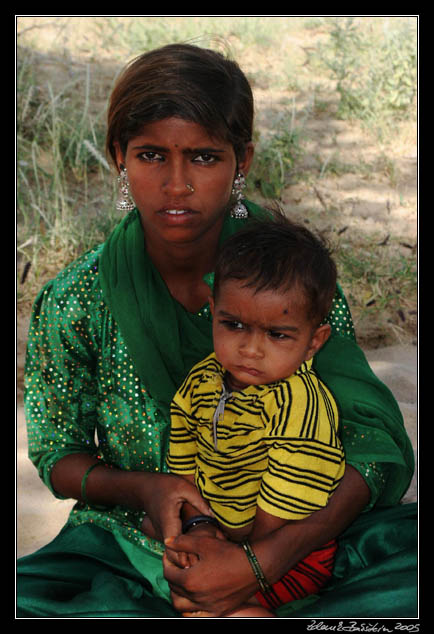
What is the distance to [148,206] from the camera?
1.84 m

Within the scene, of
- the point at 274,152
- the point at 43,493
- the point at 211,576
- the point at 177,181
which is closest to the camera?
the point at 211,576

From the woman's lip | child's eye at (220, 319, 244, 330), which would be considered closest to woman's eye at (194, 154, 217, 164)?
the woman's lip

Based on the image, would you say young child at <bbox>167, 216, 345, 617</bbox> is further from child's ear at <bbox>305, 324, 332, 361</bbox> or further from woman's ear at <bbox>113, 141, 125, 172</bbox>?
woman's ear at <bbox>113, 141, 125, 172</bbox>

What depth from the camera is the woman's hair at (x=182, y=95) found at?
1.78m

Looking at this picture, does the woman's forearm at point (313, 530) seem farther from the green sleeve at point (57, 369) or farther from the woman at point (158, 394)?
the green sleeve at point (57, 369)

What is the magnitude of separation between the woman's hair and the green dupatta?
1.03 ft

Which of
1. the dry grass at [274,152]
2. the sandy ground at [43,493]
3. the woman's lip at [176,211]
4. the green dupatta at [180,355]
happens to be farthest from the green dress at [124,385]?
the dry grass at [274,152]

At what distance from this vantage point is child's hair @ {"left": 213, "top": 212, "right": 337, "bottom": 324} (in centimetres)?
166

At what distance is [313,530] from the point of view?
1.76 meters

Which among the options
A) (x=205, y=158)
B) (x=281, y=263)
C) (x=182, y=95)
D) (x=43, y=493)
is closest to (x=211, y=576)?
(x=281, y=263)

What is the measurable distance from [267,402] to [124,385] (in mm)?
496

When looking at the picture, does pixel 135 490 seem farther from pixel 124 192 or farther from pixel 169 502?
A: pixel 124 192

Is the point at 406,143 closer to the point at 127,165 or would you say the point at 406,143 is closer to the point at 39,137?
the point at 39,137

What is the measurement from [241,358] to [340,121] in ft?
13.9
